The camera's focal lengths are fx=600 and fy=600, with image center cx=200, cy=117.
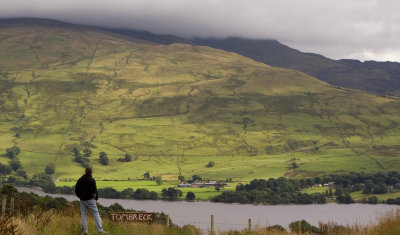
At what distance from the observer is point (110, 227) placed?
99.7ft

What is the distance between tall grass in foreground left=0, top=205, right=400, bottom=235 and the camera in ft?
79.5

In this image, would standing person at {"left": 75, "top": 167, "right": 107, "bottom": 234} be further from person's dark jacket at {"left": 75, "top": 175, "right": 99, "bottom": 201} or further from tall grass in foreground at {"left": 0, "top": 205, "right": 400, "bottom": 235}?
tall grass in foreground at {"left": 0, "top": 205, "right": 400, "bottom": 235}

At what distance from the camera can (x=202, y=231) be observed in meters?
32.9

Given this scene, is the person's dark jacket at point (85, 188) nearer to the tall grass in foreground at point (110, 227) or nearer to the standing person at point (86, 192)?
the standing person at point (86, 192)

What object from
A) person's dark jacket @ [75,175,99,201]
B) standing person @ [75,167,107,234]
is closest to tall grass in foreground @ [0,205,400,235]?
standing person @ [75,167,107,234]

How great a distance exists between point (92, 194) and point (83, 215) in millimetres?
1014

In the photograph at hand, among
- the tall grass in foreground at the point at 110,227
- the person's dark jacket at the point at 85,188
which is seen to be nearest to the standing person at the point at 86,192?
the person's dark jacket at the point at 85,188

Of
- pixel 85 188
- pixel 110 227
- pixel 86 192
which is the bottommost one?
pixel 110 227

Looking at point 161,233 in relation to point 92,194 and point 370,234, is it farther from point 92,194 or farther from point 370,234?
point 370,234

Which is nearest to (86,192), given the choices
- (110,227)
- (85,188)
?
(85,188)

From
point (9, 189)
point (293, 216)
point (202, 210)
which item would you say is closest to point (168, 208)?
point (202, 210)

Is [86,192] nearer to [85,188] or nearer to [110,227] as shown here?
[85,188]

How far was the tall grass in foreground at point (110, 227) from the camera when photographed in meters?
24.2

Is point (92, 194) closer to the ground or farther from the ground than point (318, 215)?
farther from the ground
